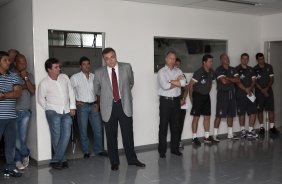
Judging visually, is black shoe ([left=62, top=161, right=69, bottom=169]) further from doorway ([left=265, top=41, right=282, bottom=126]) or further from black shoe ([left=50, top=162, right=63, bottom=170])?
doorway ([left=265, top=41, right=282, bottom=126])

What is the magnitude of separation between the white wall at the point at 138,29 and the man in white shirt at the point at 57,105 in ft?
0.83

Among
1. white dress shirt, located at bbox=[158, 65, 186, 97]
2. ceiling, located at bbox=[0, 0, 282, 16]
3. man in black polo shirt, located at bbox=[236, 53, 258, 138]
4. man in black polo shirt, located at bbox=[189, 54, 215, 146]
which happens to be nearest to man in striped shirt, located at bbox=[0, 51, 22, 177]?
ceiling, located at bbox=[0, 0, 282, 16]

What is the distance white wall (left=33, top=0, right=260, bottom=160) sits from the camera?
16.2 ft

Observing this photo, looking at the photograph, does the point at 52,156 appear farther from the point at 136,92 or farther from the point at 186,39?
the point at 186,39

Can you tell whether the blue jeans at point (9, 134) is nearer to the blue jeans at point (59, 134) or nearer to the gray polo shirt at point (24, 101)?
the gray polo shirt at point (24, 101)

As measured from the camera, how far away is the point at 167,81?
5.18 m

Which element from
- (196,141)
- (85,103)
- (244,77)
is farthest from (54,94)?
(244,77)

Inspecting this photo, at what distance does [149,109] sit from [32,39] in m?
2.38

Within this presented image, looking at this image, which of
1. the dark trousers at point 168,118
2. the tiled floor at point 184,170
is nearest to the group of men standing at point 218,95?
the dark trousers at point 168,118

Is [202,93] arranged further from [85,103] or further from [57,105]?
[57,105]

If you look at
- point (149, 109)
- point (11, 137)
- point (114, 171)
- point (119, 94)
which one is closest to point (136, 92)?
point (149, 109)

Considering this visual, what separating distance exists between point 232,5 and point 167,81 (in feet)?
7.54

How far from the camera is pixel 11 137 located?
4281mm

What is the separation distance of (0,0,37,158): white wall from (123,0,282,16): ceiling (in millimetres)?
1958
